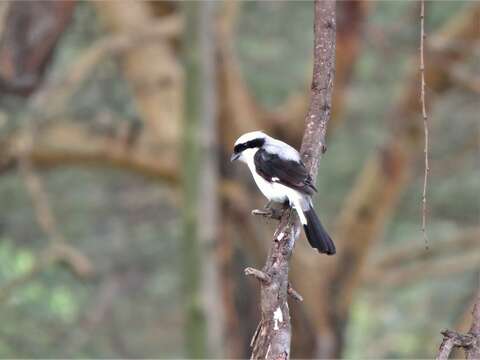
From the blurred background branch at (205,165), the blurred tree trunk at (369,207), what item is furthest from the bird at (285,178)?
the blurred tree trunk at (369,207)

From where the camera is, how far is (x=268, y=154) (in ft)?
13.8

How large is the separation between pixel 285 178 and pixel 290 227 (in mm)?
591

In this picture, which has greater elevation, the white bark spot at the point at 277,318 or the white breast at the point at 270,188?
the white breast at the point at 270,188

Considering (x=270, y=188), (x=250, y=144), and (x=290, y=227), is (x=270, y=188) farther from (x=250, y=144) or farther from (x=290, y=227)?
(x=290, y=227)

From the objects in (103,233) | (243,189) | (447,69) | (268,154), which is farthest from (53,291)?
(268,154)

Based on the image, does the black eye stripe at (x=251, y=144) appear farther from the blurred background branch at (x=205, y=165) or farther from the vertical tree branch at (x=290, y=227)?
the blurred background branch at (x=205, y=165)

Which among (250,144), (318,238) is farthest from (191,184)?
(318,238)

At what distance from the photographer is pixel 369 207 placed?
936 cm

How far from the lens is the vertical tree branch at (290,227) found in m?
2.77

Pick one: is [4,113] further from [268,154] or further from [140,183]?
[140,183]

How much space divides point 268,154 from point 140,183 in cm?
879

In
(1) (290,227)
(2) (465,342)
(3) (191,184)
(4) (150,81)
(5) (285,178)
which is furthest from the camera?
(4) (150,81)

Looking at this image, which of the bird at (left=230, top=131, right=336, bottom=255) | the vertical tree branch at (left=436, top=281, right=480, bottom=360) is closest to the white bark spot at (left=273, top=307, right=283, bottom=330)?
the vertical tree branch at (left=436, top=281, right=480, bottom=360)

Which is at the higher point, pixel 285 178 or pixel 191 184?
pixel 285 178
